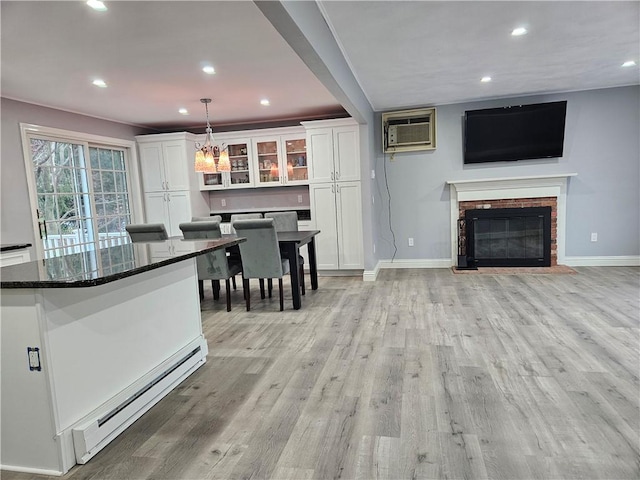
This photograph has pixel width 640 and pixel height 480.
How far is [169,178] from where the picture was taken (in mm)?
6082

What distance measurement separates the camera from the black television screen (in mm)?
5203

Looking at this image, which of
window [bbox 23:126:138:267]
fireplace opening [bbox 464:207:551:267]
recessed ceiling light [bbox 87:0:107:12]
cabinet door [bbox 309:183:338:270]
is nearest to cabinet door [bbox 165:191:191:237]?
window [bbox 23:126:138:267]

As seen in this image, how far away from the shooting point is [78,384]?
1.82 m

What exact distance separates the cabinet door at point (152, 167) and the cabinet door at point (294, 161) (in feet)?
6.25

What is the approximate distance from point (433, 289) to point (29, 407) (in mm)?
3899

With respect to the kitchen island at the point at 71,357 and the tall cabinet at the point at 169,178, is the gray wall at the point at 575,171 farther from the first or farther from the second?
the kitchen island at the point at 71,357

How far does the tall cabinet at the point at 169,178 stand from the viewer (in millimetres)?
5992

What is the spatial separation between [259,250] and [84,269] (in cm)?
222

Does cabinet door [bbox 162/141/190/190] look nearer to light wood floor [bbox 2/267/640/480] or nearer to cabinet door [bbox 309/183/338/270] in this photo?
cabinet door [bbox 309/183/338/270]

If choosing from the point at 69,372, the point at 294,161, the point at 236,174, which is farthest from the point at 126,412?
the point at 236,174

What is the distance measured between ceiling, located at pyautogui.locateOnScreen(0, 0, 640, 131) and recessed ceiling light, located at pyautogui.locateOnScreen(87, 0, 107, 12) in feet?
0.19

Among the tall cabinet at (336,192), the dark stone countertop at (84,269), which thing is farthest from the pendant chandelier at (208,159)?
the dark stone countertop at (84,269)

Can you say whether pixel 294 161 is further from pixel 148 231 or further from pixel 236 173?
pixel 148 231

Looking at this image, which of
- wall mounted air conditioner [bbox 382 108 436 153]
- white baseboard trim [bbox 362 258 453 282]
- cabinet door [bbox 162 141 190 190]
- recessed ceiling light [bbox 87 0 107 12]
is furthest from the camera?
cabinet door [bbox 162 141 190 190]
